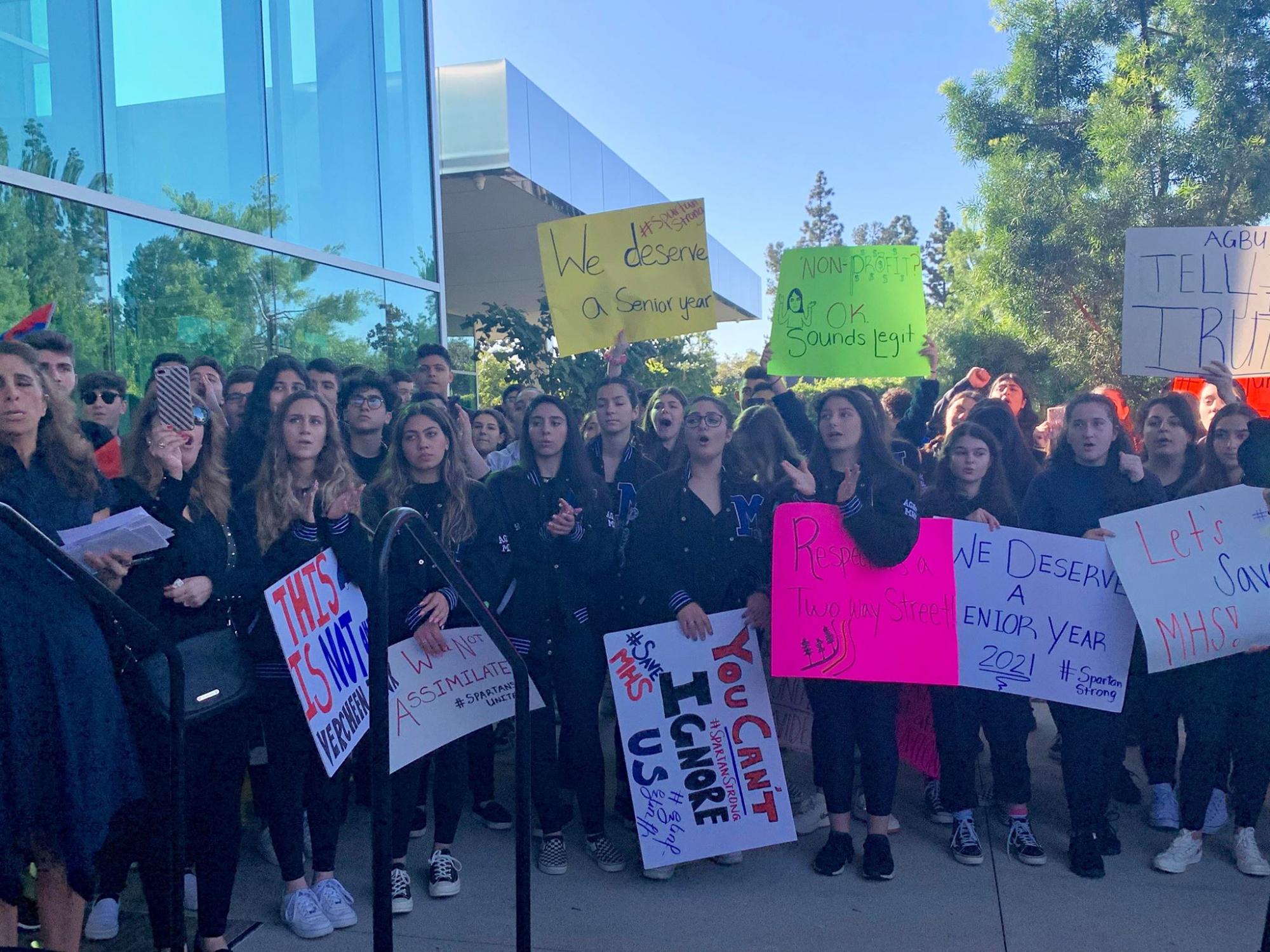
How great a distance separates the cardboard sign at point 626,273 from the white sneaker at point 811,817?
9.36 feet

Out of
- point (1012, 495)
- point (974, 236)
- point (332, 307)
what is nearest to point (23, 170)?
point (332, 307)

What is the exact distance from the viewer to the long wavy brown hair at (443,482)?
13.1 ft

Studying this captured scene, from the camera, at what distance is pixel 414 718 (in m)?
3.84

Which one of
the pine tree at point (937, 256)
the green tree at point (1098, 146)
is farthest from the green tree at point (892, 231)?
the green tree at point (1098, 146)

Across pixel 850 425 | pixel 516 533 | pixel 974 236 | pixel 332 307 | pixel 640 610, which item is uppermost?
pixel 974 236

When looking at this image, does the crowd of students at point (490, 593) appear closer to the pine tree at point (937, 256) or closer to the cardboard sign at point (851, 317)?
the cardboard sign at point (851, 317)

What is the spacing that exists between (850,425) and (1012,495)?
3.15 ft

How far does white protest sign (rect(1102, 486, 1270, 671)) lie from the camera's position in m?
4.01

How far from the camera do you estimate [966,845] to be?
164 inches

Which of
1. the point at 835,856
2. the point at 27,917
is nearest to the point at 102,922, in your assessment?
the point at 27,917

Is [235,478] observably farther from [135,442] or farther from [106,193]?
[106,193]

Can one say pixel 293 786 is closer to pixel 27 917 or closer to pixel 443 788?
pixel 443 788

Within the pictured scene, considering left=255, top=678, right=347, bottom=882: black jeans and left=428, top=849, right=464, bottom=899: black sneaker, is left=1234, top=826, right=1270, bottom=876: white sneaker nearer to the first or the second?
left=428, top=849, right=464, bottom=899: black sneaker

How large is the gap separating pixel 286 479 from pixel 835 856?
258cm
